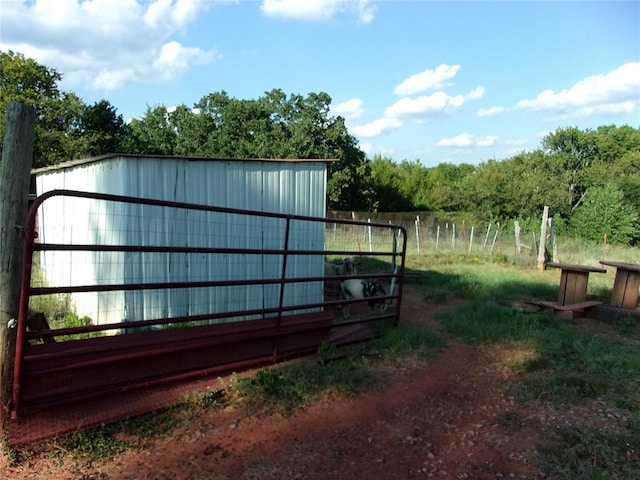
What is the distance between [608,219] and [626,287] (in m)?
23.0

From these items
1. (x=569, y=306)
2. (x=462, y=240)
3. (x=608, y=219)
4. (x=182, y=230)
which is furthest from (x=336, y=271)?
(x=608, y=219)

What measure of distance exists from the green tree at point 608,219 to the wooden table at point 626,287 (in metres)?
22.0

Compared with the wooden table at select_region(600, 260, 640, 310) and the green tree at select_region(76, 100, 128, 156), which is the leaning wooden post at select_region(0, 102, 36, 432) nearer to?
the wooden table at select_region(600, 260, 640, 310)

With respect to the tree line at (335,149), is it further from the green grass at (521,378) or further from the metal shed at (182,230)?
the green grass at (521,378)

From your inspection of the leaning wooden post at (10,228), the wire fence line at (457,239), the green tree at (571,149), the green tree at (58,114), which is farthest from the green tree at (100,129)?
the green tree at (571,149)

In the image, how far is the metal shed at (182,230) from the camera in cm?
689

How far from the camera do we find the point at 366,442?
12.1 ft

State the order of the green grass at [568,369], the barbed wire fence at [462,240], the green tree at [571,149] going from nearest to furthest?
the green grass at [568,369] < the barbed wire fence at [462,240] < the green tree at [571,149]

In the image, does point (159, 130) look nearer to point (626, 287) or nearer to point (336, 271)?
point (336, 271)

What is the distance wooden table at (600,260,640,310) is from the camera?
853 cm

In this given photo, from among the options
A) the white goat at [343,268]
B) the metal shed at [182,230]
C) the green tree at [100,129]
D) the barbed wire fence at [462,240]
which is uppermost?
the green tree at [100,129]

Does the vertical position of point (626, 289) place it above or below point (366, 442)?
above

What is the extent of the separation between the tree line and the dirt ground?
22.6m

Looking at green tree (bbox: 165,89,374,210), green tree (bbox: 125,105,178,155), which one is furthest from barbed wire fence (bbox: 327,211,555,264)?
green tree (bbox: 125,105,178,155)
